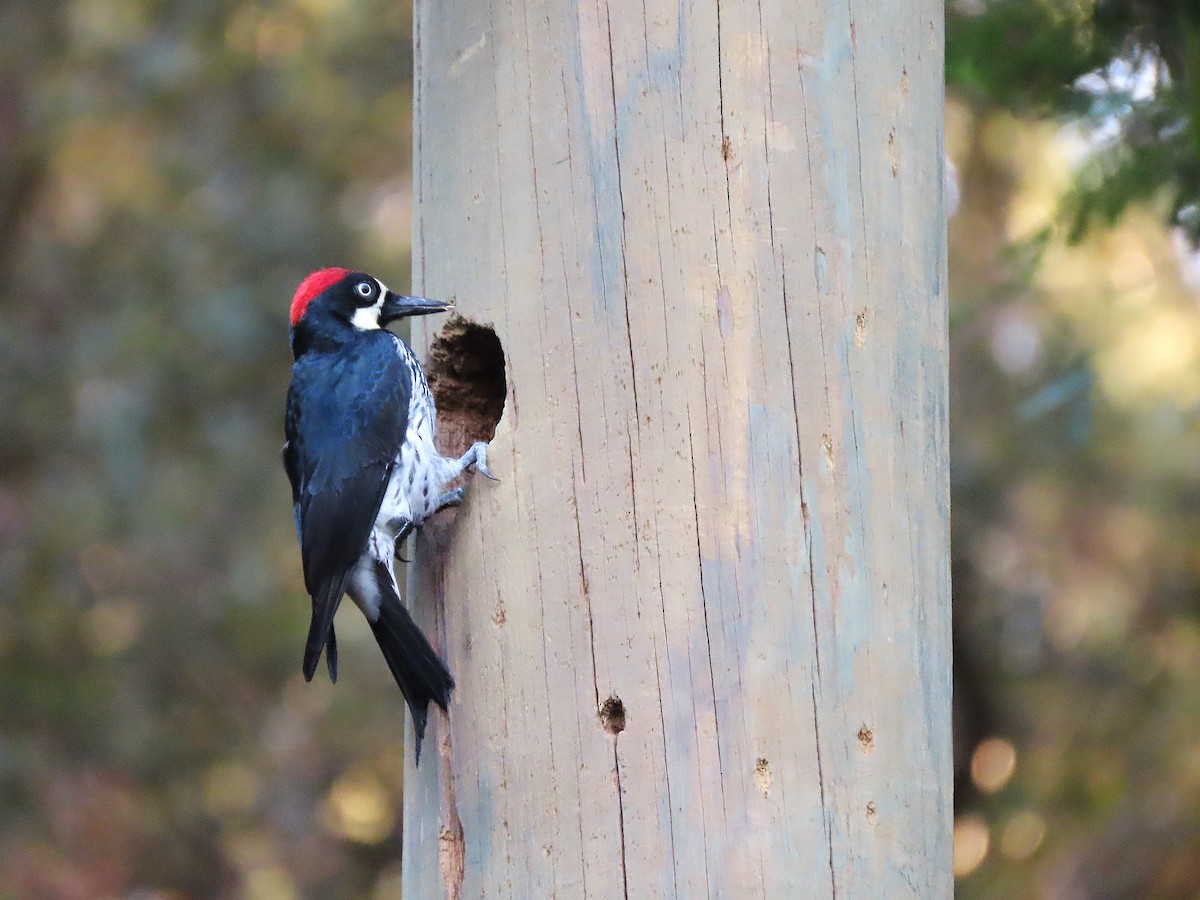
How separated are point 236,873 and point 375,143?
4.46 m

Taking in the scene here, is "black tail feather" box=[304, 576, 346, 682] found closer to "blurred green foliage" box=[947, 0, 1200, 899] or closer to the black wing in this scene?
the black wing

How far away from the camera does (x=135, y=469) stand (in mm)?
8547

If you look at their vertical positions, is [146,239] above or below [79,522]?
above

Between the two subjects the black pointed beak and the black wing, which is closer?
the black pointed beak

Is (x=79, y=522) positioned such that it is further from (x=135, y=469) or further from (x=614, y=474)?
(x=614, y=474)

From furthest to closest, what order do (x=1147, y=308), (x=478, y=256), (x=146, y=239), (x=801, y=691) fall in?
(x=146, y=239), (x=1147, y=308), (x=478, y=256), (x=801, y=691)

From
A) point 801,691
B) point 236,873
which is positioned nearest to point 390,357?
point 801,691

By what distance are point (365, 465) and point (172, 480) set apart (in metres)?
5.69

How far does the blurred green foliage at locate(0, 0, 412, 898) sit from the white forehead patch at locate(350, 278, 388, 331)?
4828 millimetres

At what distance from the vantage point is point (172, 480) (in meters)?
8.75

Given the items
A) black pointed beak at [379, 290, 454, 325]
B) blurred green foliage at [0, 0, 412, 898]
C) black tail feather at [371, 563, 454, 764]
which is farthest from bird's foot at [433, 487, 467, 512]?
blurred green foliage at [0, 0, 412, 898]

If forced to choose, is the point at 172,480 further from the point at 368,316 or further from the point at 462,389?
the point at 462,389

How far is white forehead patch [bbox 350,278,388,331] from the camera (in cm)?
374

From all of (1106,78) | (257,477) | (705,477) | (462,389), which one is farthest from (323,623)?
(257,477)
